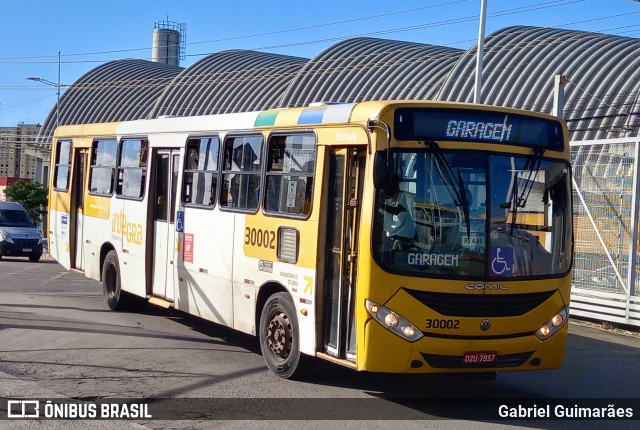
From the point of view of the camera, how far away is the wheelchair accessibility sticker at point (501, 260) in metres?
8.50

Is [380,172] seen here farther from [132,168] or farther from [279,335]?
[132,168]

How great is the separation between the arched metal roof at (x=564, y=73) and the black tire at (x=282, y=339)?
2113 centimetres

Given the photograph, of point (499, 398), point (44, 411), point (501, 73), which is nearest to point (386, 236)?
point (499, 398)

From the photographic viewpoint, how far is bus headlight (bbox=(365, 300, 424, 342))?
8.20 metres

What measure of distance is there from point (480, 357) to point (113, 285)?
8.41m

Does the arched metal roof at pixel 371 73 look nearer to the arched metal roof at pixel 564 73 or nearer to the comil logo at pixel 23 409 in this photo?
the arched metal roof at pixel 564 73

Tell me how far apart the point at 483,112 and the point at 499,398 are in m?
3.04

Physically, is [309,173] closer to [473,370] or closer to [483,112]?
[483,112]

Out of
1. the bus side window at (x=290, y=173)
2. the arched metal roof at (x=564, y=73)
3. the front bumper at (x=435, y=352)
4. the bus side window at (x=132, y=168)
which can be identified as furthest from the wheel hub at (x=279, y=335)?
the arched metal roof at (x=564, y=73)

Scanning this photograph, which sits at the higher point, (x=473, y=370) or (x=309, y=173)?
(x=309, y=173)

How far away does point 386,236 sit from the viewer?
834 cm

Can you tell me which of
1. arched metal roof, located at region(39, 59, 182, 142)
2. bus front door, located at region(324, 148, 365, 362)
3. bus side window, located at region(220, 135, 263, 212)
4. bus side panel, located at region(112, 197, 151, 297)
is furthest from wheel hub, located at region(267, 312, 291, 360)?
arched metal roof, located at region(39, 59, 182, 142)

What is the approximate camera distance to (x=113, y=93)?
2379 inches

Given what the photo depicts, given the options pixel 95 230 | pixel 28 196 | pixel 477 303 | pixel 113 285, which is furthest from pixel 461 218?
pixel 28 196
